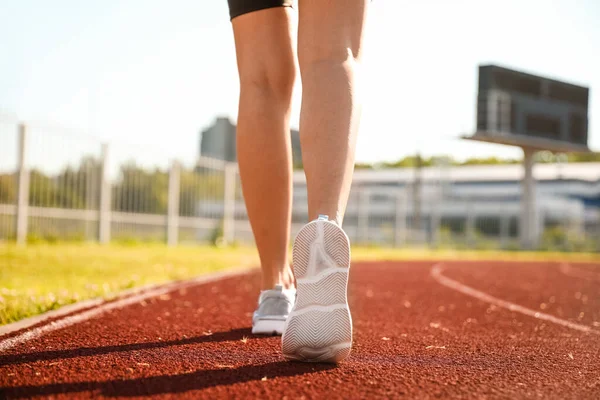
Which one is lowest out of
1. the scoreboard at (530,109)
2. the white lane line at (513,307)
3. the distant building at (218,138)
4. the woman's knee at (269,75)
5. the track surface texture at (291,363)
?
the white lane line at (513,307)

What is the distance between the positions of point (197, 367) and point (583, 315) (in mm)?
2698

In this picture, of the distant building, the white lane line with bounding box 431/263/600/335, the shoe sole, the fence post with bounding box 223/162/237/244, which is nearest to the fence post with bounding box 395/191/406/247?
the distant building

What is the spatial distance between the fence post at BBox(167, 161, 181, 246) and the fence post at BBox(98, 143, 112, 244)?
1983 millimetres

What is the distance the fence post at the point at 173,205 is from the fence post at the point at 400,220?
1372cm

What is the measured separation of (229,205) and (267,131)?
1413 cm

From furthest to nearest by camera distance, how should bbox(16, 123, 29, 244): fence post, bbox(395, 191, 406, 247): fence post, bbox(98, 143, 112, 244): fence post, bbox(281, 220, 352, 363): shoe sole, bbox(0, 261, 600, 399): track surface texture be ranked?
bbox(395, 191, 406, 247): fence post < bbox(98, 143, 112, 244): fence post < bbox(16, 123, 29, 244): fence post < bbox(281, 220, 352, 363): shoe sole < bbox(0, 261, 600, 399): track surface texture

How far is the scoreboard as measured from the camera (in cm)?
3225

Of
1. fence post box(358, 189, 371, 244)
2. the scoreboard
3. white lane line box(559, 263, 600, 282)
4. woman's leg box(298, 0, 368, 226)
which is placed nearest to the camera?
woman's leg box(298, 0, 368, 226)

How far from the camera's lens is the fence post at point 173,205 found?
13.9m

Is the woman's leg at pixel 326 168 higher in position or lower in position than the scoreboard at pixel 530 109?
lower

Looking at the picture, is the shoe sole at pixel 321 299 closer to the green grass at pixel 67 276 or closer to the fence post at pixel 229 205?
the green grass at pixel 67 276

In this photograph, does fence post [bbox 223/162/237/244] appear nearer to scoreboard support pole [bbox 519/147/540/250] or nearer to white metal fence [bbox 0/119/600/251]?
white metal fence [bbox 0/119/600/251]

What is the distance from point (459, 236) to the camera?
33375 mm

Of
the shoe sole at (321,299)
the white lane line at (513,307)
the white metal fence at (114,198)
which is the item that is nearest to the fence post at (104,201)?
the white metal fence at (114,198)
